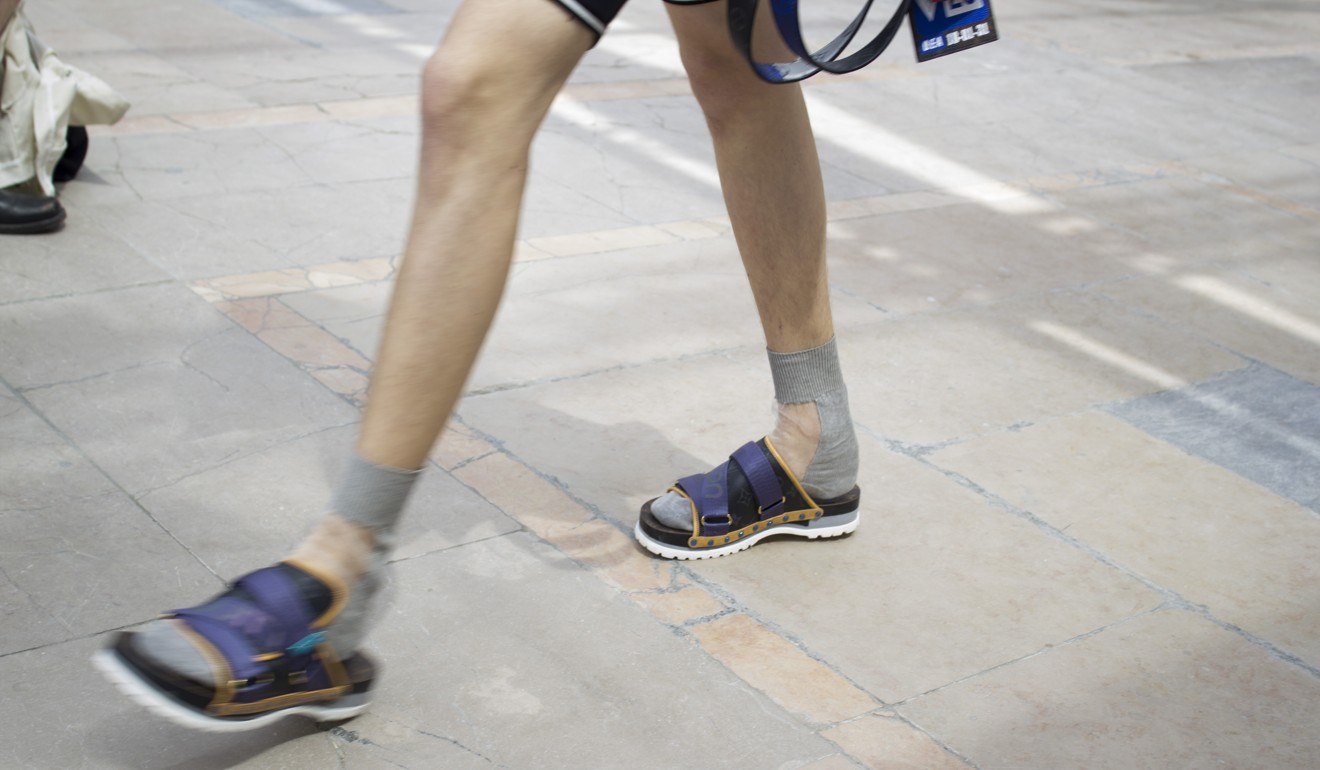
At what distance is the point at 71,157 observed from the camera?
3.72 metres

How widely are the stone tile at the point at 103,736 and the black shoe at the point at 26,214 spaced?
181 cm

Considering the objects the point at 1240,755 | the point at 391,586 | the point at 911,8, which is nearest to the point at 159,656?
the point at 391,586

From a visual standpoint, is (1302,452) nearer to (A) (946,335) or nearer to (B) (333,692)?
(A) (946,335)

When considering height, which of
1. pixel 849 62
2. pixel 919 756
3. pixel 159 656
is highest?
pixel 849 62

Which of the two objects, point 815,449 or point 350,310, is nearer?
point 815,449

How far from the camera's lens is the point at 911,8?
6.14 ft

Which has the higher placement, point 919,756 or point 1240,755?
point 919,756

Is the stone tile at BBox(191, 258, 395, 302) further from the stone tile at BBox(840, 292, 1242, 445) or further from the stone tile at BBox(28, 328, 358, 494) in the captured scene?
the stone tile at BBox(840, 292, 1242, 445)

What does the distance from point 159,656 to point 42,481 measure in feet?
2.91

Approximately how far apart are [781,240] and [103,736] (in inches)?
47.9

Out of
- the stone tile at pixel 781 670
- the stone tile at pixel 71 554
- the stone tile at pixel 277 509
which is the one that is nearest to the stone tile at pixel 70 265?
the stone tile at pixel 71 554

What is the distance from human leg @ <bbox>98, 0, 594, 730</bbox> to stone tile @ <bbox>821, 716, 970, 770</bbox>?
680mm

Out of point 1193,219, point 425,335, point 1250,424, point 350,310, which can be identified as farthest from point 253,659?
point 1193,219

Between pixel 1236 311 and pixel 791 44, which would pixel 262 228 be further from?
pixel 1236 311
